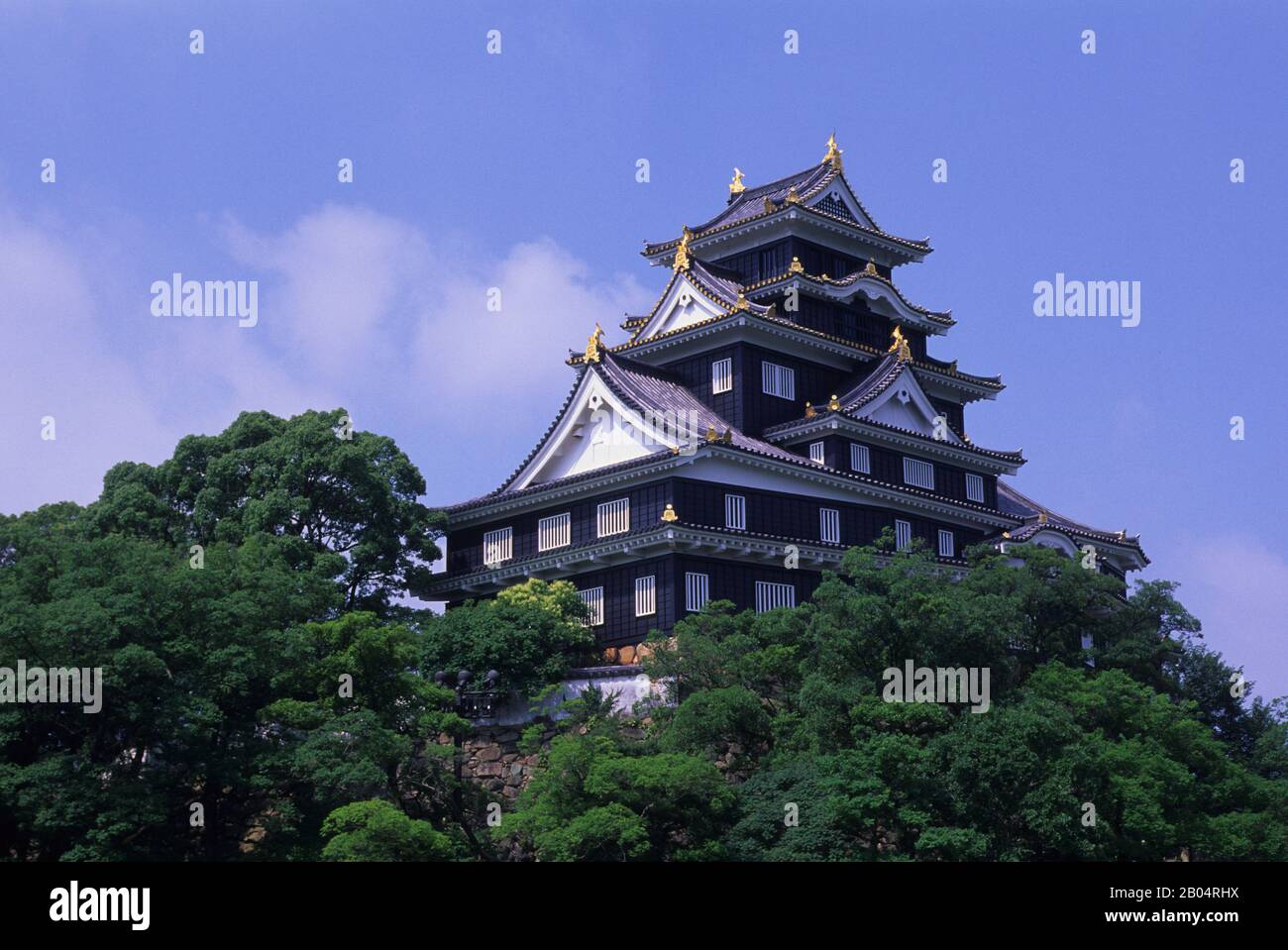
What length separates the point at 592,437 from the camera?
52.0 metres

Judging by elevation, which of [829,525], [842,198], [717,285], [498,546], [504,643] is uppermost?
[842,198]

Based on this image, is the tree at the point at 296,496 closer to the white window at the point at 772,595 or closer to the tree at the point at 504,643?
the tree at the point at 504,643

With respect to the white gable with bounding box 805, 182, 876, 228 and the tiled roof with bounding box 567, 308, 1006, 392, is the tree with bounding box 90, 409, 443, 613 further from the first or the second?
the white gable with bounding box 805, 182, 876, 228

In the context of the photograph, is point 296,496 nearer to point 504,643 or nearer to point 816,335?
point 504,643

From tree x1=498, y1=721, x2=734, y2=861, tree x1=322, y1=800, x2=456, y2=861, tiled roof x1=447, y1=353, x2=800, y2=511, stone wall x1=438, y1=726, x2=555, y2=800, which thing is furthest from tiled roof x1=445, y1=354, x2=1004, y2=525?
tree x1=322, y1=800, x2=456, y2=861

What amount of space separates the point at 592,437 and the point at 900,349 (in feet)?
37.2

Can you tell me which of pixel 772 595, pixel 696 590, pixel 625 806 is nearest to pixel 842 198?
pixel 772 595

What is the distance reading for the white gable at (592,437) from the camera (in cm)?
5044

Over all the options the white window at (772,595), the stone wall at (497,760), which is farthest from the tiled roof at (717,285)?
the stone wall at (497,760)

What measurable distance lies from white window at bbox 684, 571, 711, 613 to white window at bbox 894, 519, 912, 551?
26.9 ft

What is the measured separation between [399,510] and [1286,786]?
2491 cm

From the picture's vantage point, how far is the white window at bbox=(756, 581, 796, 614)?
48.8m

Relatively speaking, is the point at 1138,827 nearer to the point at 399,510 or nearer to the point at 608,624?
the point at 608,624
